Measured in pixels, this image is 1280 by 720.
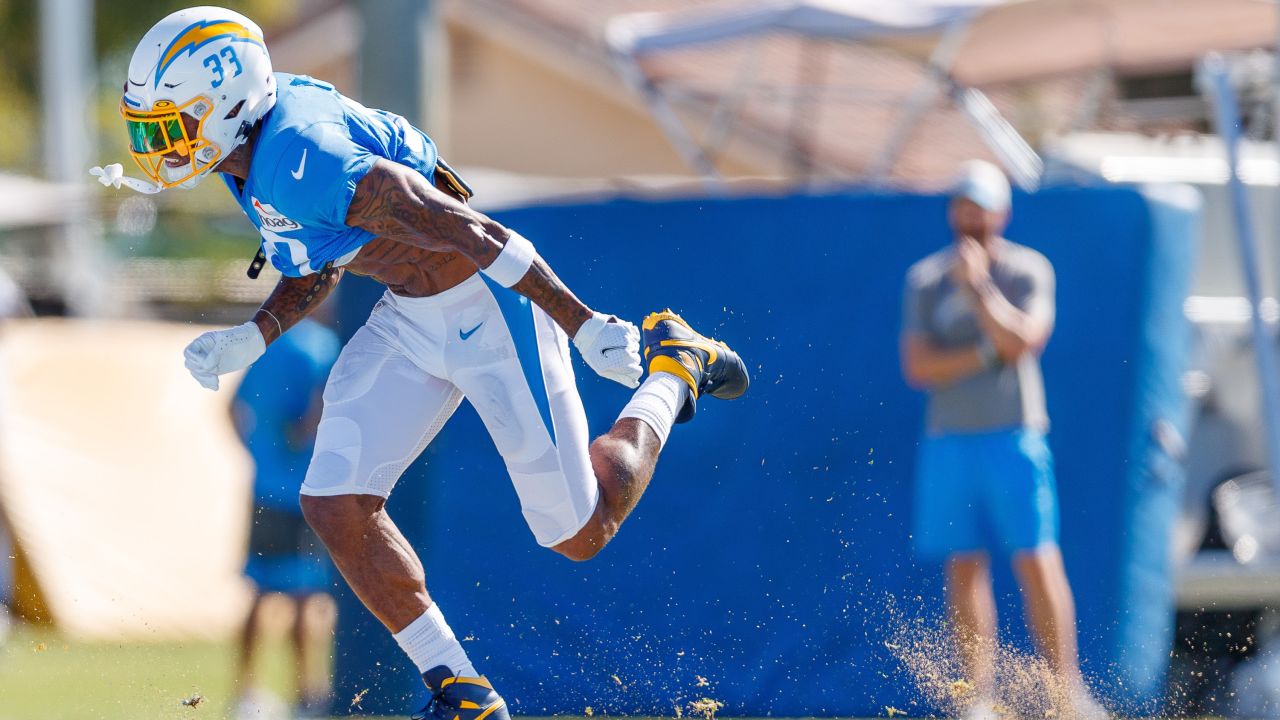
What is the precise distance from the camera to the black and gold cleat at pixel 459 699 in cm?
448

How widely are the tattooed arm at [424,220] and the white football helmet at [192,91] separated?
1.38 feet

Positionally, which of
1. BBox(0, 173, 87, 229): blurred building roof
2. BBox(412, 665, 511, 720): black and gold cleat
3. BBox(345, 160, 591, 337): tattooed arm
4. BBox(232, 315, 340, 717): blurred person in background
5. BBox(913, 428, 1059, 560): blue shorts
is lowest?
BBox(0, 173, 87, 229): blurred building roof

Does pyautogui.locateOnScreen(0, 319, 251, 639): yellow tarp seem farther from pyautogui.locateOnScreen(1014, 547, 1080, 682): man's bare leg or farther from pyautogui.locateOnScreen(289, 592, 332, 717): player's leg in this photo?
pyautogui.locateOnScreen(1014, 547, 1080, 682): man's bare leg

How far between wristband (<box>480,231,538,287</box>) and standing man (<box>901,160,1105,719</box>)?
229cm

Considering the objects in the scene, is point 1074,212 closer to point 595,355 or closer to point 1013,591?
point 1013,591

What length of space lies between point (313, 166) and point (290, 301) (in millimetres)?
732

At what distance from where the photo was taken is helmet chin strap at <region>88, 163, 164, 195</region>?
4.43m

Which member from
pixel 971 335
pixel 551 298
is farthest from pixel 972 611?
pixel 551 298

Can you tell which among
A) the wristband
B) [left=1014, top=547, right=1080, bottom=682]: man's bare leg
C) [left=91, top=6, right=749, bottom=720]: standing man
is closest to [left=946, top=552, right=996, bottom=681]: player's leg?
[left=1014, top=547, right=1080, bottom=682]: man's bare leg

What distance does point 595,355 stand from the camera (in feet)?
13.9

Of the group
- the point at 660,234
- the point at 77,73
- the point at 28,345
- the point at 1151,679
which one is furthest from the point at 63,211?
the point at 1151,679

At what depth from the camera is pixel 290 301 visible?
478 centimetres

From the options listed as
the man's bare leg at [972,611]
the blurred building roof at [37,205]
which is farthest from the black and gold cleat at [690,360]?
the blurred building roof at [37,205]

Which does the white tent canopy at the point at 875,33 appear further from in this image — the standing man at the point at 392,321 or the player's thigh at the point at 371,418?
the player's thigh at the point at 371,418
